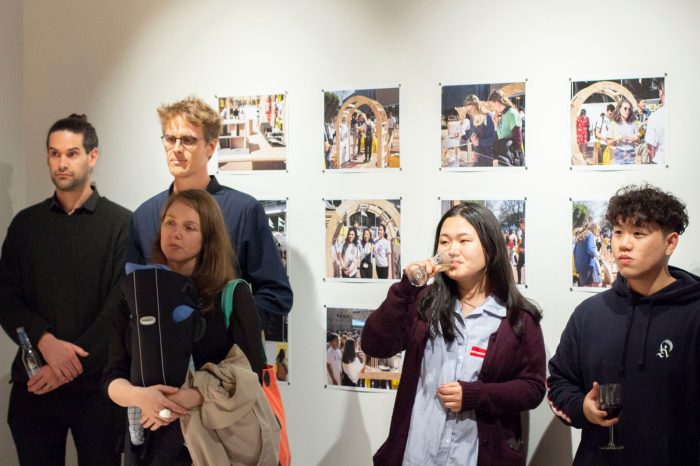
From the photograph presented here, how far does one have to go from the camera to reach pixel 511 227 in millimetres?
3006

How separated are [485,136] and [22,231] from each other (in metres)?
1.98

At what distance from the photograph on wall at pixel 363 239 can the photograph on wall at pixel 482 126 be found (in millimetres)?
329

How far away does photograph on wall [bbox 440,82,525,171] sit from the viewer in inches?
118

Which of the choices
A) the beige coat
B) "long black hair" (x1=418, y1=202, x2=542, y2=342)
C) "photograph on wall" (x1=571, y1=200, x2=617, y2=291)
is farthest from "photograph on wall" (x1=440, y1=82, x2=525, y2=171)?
the beige coat

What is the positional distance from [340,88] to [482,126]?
0.63m

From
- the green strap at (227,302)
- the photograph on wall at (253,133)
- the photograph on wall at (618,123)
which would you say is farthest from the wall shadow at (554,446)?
the photograph on wall at (253,133)

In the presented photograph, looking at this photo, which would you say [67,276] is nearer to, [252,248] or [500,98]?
[252,248]

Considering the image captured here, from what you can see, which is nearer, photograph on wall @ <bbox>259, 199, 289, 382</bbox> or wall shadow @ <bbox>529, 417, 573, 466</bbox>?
wall shadow @ <bbox>529, 417, 573, 466</bbox>

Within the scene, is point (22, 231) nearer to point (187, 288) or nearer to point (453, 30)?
point (187, 288)

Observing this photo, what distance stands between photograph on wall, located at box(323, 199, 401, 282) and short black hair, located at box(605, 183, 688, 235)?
3.13 feet

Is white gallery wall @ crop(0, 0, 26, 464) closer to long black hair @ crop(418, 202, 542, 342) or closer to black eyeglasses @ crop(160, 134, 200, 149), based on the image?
black eyeglasses @ crop(160, 134, 200, 149)

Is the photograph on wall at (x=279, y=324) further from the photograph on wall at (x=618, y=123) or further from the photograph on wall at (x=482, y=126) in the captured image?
the photograph on wall at (x=618, y=123)

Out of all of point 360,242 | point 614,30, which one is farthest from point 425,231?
point 614,30

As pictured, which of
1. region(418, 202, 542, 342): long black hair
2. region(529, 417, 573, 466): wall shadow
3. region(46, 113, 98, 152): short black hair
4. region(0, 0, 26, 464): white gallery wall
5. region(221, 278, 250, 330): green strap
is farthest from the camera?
region(0, 0, 26, 464): white gallery wall
